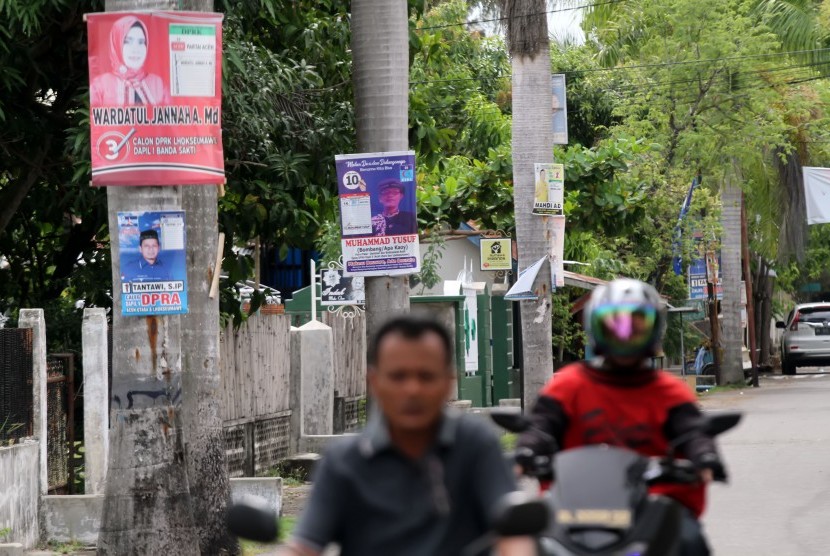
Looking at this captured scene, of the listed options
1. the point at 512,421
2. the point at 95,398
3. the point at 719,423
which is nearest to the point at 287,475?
the point at 95,398

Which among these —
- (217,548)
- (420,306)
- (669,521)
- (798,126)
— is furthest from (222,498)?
(798,126)

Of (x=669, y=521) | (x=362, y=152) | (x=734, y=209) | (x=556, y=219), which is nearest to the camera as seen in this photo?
(x=669, y=521)

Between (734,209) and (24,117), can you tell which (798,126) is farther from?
(24,117)

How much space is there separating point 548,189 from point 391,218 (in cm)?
666

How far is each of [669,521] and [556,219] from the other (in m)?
14.8

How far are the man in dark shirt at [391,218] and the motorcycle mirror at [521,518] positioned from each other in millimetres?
8824

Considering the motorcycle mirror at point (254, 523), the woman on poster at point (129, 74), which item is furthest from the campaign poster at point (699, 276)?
the motorcycle mirror at point (254, 523)

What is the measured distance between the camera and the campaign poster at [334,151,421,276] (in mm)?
12289

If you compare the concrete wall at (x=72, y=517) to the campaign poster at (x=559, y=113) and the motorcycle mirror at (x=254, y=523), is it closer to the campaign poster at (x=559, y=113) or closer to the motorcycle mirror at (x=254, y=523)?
the motorcycle mirror at (x=254, y=523)

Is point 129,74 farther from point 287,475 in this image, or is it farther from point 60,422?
point 287,475

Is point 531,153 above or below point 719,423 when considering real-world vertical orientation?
above

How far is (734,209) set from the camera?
33.4 meters

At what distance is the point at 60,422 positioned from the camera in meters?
12.4

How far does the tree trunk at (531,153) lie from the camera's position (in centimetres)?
1916
